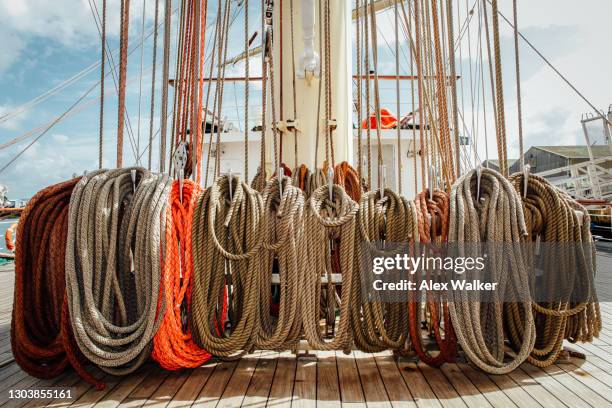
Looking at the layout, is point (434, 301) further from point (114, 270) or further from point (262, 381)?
point (114, 270)

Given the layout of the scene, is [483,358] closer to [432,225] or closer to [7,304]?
[432,225]

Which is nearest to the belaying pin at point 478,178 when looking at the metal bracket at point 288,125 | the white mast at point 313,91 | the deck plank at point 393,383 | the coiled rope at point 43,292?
the deck plank at point 393,383

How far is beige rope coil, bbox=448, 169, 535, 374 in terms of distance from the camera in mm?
2113

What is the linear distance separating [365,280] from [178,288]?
1.01 metres

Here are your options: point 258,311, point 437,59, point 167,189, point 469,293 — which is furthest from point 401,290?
point 437,59

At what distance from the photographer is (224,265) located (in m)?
2.29

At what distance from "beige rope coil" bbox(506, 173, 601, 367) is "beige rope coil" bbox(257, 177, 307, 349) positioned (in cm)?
119

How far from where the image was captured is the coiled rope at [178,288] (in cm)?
207

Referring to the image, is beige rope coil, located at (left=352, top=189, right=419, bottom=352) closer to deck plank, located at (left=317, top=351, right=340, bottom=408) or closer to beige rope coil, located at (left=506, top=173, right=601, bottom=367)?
deck plank, located at (left=317, top=351, right=340, bottom=408)

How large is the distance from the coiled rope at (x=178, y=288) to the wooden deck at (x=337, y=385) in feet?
0.41

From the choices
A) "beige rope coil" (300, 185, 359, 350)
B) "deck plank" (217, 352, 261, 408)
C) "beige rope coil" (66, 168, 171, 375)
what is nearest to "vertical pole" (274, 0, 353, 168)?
"beige rope coil" (300, 185, 359, 350)

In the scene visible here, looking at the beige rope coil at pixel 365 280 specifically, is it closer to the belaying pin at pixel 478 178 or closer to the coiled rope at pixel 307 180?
the belaying pin at pixel 478 178

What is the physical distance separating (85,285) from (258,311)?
0.88 meters

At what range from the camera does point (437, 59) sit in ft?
11.1
